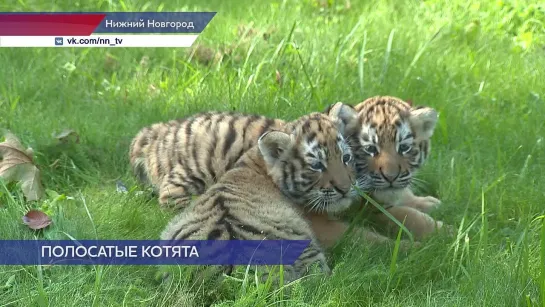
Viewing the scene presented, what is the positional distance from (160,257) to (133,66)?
2958 mm

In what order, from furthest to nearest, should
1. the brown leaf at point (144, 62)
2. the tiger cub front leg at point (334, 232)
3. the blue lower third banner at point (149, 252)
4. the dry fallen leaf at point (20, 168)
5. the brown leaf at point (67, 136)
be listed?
1. the brown leaf at point (144, 62)
2. the brown leaf at point (67, 136)
3. the dry fallen leaf at point (20, 168)
4. the tiger cub front leg at point (334, 232)
5. the blue lower third banner at point (149, 252)

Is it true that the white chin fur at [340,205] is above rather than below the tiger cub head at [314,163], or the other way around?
below

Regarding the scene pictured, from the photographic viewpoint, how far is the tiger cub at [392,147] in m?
4.60

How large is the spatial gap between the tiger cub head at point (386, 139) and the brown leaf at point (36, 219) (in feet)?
5.37

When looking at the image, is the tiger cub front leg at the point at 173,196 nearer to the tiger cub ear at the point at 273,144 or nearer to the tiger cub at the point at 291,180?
the tiger cub at the point at 291,180

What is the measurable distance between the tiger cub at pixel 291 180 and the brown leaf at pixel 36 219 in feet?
2.03

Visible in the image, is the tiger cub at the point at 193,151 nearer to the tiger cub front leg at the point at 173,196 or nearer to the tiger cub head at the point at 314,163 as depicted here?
the tiger cub front leg at the point at 173,196

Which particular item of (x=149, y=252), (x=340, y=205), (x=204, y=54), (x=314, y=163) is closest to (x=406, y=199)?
(x=340, y=205)

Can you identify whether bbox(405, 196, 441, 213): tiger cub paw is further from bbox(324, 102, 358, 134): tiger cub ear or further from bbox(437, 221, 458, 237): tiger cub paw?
bbox(324, 102, 358, 134): tiger cub ear

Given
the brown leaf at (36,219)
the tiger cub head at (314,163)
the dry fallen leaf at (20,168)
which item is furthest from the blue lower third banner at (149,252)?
the dry fallen leaf at (20,168)

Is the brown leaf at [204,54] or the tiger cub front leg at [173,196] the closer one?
the tiger cub front leg at [173,196]

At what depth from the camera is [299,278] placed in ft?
12.6

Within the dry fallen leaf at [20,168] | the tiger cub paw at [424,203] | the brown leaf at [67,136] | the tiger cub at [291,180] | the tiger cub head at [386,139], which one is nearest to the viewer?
the tiger cub at [291,180]

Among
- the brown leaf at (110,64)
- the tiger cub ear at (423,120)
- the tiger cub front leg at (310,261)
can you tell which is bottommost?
the tiger cub front leg at (310,261)
